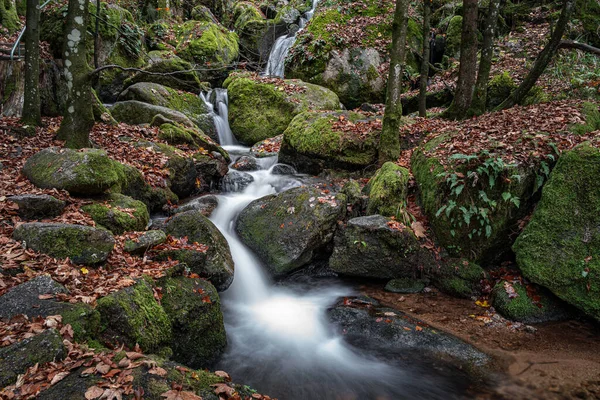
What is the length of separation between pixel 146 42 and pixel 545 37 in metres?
17.4

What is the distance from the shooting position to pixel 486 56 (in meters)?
9.02

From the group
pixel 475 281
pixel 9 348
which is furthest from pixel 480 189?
pixel 9 348

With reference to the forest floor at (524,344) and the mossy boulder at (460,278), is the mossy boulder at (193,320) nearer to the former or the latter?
the forest floor at (524,344)

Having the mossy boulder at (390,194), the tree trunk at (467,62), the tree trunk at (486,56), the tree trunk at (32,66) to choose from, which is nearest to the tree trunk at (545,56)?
the tree trunk at (486,56)

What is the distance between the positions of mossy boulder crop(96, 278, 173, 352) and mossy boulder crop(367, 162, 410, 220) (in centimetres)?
459

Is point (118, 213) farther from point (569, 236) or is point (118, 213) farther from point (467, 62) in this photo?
point (467, 62)

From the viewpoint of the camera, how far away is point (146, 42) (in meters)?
17.1

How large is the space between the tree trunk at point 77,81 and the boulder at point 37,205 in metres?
2.37

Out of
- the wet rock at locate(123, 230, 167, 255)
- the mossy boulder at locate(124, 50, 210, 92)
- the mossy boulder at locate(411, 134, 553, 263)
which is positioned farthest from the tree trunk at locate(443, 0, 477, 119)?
the mossy boulder at locate(124, 50, 210, 92)

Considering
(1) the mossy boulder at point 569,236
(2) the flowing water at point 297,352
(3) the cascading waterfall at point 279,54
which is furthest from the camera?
(3) the cascading waterfall at point 279,54

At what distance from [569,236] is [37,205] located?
7986 mm

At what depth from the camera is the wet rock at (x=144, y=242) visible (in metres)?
4.96

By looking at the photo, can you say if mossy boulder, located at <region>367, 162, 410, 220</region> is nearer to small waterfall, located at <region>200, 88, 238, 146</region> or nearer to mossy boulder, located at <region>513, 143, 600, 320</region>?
mossy boulder, located at <region>513, 143, 600, 320</region>

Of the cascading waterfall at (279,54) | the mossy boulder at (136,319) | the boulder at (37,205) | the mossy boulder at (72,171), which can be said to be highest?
the cascading waterfall at (279,54)
